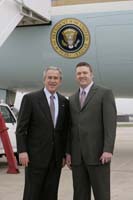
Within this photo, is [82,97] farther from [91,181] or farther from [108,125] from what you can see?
[91,181]

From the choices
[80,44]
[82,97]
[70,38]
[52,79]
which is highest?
[70,38]

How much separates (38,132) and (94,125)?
556mm

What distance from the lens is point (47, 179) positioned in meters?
4.92

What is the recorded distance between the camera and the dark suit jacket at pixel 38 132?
15.6 feet

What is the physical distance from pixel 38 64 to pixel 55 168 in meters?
5.72

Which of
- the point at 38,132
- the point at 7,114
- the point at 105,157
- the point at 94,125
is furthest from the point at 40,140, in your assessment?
the point at 7,114

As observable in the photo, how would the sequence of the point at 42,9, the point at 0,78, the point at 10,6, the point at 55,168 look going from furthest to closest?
the point at 0,78
the point at 42,9
the point at 10,6
the point at 55,168

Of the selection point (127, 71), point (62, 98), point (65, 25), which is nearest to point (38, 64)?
point (65, 25)

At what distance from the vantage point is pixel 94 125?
4691 millimetres

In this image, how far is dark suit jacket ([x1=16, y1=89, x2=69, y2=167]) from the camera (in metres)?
4.77

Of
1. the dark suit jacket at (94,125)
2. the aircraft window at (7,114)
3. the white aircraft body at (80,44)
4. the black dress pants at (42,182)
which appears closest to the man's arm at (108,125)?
the dark suit jacket at (94,125)

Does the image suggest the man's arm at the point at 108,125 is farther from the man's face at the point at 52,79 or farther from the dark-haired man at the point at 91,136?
the man's face at the point at 52,79

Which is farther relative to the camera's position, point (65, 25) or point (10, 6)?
point (65, 25)

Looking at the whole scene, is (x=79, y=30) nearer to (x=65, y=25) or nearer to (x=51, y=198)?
(x=65, y=25)
